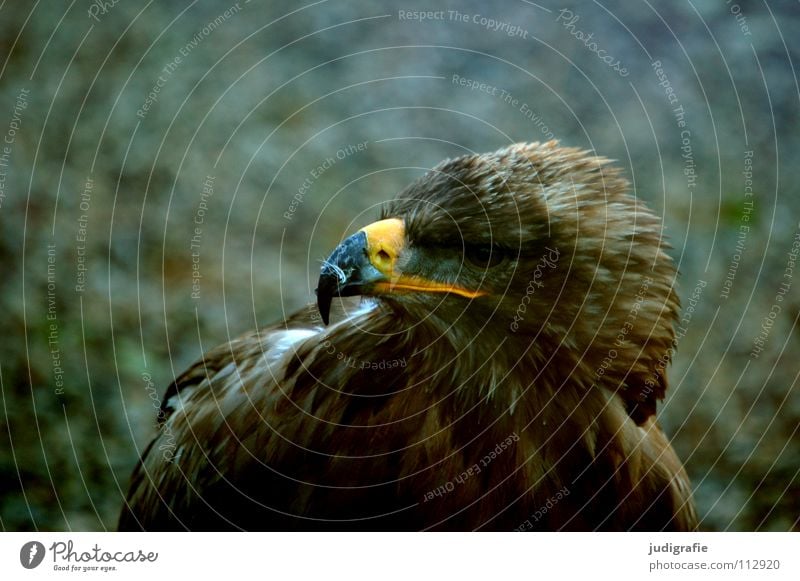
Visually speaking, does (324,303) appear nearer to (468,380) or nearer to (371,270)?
(371,270)

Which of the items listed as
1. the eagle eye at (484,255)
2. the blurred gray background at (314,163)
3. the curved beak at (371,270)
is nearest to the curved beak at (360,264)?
the curved beak at (371,270)

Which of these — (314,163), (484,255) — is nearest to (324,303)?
(484,255)

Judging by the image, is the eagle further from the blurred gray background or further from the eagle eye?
the blurred gray background

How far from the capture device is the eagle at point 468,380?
124 centimetres

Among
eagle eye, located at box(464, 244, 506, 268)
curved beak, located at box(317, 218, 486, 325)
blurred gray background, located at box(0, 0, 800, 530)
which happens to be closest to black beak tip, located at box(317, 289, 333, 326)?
curved beak, located at box(317, 218, 486, 325)

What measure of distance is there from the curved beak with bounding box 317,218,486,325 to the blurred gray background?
0.73 metres

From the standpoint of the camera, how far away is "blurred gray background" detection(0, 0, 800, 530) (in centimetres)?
183

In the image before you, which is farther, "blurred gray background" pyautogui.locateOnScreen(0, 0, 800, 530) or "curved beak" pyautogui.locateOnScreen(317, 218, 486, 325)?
"blurred gray background" pyautogui.locateOnScreen(0, 0, 800, 530)

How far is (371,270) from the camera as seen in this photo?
3.96 ft

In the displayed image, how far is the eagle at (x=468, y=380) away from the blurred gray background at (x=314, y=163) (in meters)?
0.57

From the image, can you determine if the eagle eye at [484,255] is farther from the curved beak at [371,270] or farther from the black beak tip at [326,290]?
the black beak tip at [326,290]
